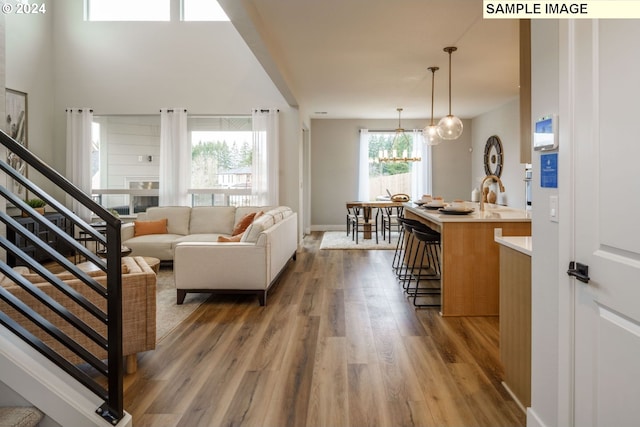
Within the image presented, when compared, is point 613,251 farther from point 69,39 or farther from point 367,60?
point 69,39

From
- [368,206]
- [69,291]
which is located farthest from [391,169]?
[69,291]

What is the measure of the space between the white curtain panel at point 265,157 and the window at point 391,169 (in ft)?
10.4

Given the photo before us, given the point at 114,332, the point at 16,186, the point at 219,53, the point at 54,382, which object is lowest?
the point at 54,382

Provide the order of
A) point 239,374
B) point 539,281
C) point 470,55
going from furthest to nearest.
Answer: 1. point 470,55
2. point 239,374
3. point 539,281

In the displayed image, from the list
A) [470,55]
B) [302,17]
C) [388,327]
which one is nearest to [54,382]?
[388,327]

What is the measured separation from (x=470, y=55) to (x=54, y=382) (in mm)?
4868

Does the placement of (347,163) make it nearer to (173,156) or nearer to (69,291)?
(173,156)

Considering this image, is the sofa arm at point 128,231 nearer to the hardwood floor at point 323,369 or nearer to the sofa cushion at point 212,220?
the sofa cushion at point 212,220

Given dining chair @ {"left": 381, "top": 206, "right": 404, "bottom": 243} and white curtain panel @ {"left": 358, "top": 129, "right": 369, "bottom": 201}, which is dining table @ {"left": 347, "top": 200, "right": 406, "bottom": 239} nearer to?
dining chair @ {"left": 381, "top": 206, "right": 404, "bottom": 243}

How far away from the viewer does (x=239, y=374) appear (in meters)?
2.57

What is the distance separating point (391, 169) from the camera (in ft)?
32.6

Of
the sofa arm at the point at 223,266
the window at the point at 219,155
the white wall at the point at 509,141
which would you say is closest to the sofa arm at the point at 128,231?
the window at the point at 219,155

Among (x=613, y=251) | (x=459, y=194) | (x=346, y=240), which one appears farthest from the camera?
(x=459, y=194)

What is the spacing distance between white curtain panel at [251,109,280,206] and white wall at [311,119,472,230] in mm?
2847
